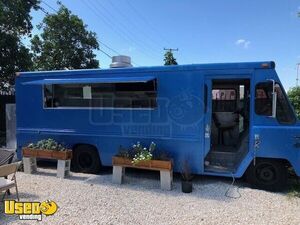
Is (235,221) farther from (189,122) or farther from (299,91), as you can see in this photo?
(299,91)

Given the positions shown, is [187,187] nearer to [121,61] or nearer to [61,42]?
[121,61]

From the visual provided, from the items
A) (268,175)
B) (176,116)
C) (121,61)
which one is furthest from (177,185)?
(121,61)

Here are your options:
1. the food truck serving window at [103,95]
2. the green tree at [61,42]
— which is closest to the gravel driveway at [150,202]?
the food truck serving window at [103,95]

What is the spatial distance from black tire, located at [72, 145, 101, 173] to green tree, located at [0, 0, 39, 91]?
6.82 metres

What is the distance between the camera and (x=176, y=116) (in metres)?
6.62

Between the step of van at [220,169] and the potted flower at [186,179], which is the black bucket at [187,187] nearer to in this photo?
the potted flower at [186,179]

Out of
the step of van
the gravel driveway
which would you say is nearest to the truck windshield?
the step of van

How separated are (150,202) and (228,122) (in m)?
3.43

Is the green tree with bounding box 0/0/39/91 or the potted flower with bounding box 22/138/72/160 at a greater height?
the green tree with bounding box 0/0/39/91

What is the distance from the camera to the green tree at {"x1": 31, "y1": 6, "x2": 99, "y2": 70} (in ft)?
55.5

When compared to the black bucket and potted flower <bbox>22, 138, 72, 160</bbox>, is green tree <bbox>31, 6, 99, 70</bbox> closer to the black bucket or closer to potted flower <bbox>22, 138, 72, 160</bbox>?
potted flower <bbox>22, 138, 72, 160</bbox>

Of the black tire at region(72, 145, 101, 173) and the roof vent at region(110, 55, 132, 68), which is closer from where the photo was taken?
the black tire at region(72, 145, 101, 173)

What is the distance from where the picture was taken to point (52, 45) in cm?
1706

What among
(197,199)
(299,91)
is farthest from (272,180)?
(299,91)
